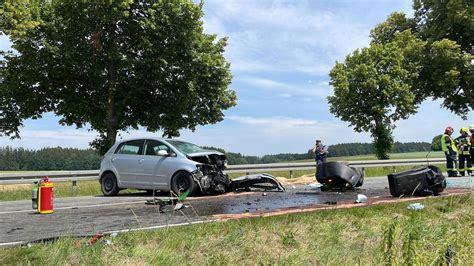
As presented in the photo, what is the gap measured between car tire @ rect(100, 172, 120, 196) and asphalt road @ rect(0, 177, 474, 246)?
228 cm

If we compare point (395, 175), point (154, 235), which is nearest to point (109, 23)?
point (395, 175)

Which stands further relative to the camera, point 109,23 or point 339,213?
point 109,23

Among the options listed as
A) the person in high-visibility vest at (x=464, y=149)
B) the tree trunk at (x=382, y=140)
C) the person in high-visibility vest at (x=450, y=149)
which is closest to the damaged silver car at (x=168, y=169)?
the person in high-visibility vest at (x=450, y=149)

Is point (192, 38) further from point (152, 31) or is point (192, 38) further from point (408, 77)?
point (408, 77)

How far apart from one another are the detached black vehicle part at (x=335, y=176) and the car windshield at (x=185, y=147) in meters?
3.33

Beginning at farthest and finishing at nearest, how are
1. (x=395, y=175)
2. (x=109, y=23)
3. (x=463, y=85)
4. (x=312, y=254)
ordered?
(x=463, y=85) < (x=109, y=23) < (x=395, y=175) < (x=312, y=254)

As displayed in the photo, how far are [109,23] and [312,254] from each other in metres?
21.5

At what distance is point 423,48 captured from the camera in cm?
3747

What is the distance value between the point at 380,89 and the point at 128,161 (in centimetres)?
2983

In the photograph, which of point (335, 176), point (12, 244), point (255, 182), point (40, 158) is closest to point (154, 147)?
point (255, 182)

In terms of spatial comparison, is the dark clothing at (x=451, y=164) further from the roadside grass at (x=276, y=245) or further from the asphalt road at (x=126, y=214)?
the roadside grass at (x=276, y=245)

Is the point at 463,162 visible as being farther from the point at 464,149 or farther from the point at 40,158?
the point at 40,158

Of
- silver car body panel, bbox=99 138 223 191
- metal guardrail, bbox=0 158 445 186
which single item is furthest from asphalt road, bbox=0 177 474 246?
metal guardrail, bbox=0 158 445 186

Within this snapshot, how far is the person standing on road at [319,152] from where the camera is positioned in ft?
70.7
